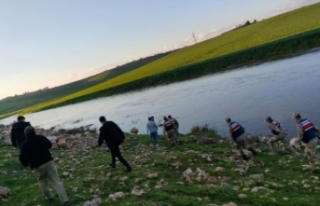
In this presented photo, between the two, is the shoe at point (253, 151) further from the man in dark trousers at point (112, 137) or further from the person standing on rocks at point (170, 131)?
the person standing on rocks at point (170, 131)

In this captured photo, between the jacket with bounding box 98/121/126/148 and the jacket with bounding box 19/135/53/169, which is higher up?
the jacket with bounding box 19/135/53/169

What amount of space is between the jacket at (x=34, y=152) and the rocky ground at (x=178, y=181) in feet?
5.74

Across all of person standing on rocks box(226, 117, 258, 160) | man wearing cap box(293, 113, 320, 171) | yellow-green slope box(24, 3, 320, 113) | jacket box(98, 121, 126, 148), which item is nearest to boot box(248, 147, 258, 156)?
person standing on rocks box(226, 117, 258, 160)

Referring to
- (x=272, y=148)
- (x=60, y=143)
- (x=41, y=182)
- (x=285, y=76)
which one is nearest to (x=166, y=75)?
(x=285, y=76)

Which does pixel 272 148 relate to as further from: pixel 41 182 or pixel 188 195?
pixel 41 182

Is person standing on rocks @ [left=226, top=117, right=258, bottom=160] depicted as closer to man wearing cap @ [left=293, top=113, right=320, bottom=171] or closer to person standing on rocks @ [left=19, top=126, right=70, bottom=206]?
man wearing cap @ [left=293, top=113, right=320, bottom=171]

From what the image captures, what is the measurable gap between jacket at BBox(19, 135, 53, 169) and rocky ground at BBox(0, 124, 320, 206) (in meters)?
1.75

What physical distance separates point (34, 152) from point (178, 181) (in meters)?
5.87

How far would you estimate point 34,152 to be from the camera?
1262 centimetres

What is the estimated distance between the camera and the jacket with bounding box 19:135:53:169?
1262 centimetres

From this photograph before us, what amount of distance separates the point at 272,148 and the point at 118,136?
29.4 feet

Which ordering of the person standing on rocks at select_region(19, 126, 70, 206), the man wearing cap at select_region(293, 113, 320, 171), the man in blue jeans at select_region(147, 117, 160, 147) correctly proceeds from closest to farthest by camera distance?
the person standing on rocks at select_region(19, 126, 70, 206) < the man wearing cap at select_region(293, 113, 320, 171) < the man in blue jeans at select_region(147, 117, 160, 147)

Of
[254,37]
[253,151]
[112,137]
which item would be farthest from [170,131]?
[254,37]

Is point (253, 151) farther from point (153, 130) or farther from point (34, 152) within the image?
point (34, 152)
